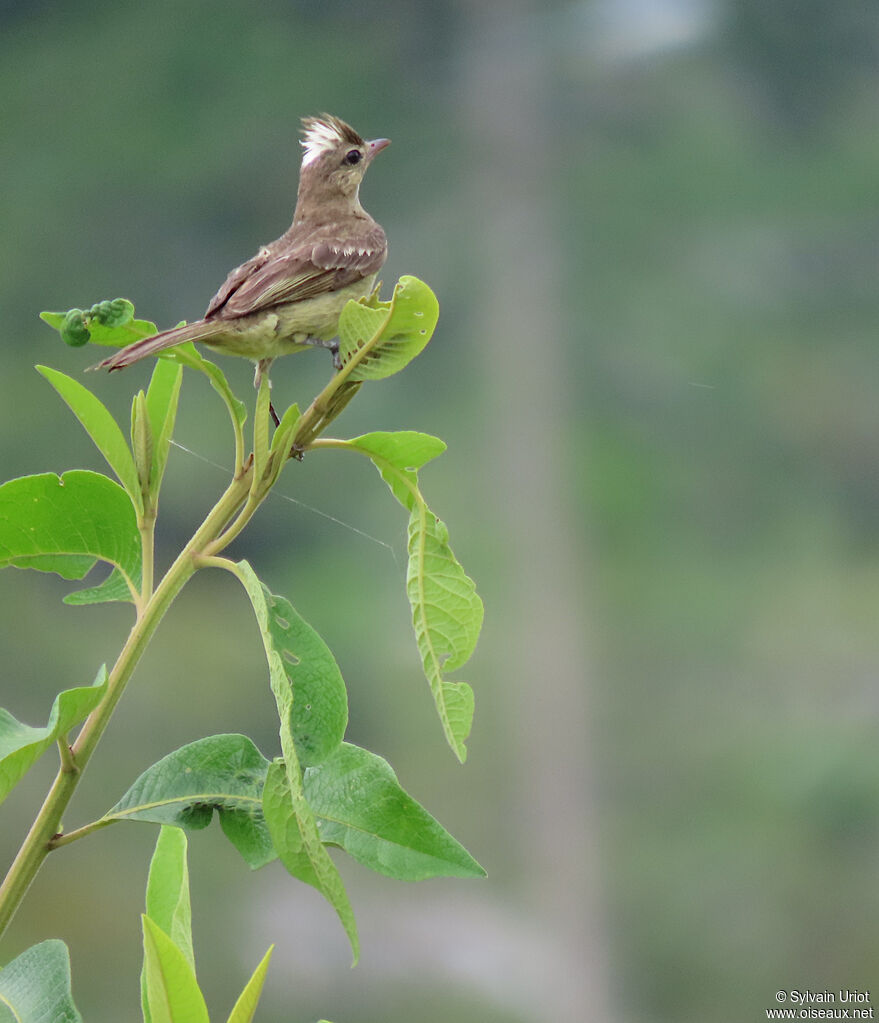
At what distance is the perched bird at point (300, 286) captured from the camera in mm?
1038

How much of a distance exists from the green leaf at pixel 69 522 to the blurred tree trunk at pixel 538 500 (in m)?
6.31

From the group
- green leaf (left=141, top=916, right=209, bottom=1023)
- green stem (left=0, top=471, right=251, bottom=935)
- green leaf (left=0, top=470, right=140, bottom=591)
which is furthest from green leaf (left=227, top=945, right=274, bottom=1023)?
green leaf (left=0, top=470, right=140, bottom=591)

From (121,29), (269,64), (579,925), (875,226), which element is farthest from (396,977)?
(121,29)

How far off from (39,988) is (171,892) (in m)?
0.13

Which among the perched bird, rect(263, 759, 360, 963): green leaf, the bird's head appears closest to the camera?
rect(263, 759, 360, 963): green leaf

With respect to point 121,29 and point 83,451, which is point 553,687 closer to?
point 83,451

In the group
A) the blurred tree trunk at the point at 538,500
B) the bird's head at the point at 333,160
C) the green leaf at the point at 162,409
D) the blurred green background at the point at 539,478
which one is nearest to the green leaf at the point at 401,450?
the green leaf at the point at 162,409

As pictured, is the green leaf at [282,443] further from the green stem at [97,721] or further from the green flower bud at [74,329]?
the green flower bud at [74,329]

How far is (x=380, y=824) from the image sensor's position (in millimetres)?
735

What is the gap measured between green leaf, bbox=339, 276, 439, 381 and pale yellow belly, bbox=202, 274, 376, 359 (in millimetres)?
327

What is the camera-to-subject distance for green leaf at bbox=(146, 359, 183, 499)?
2.48 feet

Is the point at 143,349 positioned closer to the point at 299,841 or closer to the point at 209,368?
the point at 209,368

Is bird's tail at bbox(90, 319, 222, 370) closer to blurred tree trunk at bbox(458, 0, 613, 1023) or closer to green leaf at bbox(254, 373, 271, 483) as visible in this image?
green leaf at bbox(254, 373, 271, 483)

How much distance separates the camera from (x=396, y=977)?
22.6 feet
